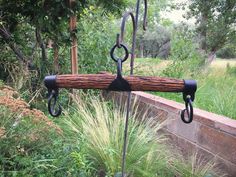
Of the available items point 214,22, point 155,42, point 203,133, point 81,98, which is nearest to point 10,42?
point 81,98

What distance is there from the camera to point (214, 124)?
8.48ft

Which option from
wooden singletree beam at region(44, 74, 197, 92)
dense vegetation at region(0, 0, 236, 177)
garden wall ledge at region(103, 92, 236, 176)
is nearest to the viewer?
wooden singletree beam at region(44, 74, 197, 92)

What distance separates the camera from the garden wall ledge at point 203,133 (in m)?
2.46

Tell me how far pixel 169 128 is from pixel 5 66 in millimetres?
2735

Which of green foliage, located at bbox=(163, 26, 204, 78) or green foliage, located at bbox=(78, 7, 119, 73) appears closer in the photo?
green foliage, located at bbox=(78, 7, 119, 73)

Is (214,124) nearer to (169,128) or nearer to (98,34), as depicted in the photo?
(169,128)

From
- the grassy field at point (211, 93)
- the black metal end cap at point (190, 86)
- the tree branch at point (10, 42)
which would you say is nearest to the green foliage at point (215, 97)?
the grassy field at point (211, 93)

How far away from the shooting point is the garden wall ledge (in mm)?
2455

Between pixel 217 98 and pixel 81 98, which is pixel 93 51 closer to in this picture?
pixel 81 98

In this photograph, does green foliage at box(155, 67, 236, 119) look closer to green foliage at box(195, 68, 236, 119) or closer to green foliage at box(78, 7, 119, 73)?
green foliage at box(195, 68, 236, 119)

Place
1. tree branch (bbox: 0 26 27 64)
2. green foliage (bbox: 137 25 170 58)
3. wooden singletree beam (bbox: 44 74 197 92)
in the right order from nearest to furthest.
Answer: wooden singletree beam (bbox: 44 74 197 92)
tree branch (bbox: 0 26 27 64)
green foliage (bbox: 137 25 170 58)

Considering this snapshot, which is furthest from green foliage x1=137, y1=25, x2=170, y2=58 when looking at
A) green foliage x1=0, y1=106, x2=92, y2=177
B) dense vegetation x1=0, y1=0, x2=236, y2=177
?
green foliage x1=0, y1=106, x2=92, y2=177

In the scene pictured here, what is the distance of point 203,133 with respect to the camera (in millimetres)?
2715

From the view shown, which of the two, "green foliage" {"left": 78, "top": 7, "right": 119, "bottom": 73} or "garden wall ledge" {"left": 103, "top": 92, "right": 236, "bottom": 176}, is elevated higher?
"green foliage" {"left": 78, "top": 7, "right": 119, "bottom": 73}
